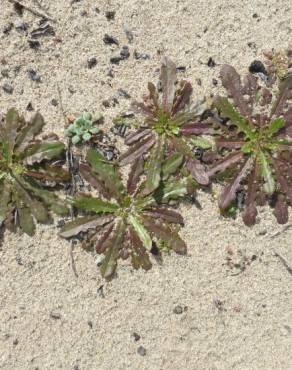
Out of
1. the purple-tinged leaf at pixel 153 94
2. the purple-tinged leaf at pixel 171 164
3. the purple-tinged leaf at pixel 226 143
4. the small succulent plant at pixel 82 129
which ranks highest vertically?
the purple-tinged leaf at pixel 153 94

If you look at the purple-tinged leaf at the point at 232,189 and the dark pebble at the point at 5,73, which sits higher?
the dark pebble at the point at 5,73

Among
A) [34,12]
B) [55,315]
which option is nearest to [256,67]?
[34,12]

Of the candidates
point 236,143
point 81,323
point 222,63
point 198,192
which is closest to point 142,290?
point 81,323

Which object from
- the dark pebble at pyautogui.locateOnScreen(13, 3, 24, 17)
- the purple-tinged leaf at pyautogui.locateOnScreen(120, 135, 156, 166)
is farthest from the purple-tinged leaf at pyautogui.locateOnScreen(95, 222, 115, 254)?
the dark pebble at pyautogui.locateOnScreen(13, 3, 24, 17)

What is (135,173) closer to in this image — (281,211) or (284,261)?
(281,211)

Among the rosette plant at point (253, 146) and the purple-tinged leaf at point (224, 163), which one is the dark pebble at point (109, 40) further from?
the purple-tinged leaf at point (224, 163)

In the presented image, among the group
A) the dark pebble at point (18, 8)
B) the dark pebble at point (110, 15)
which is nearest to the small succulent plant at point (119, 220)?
the dark pebble at point (110, 15)
